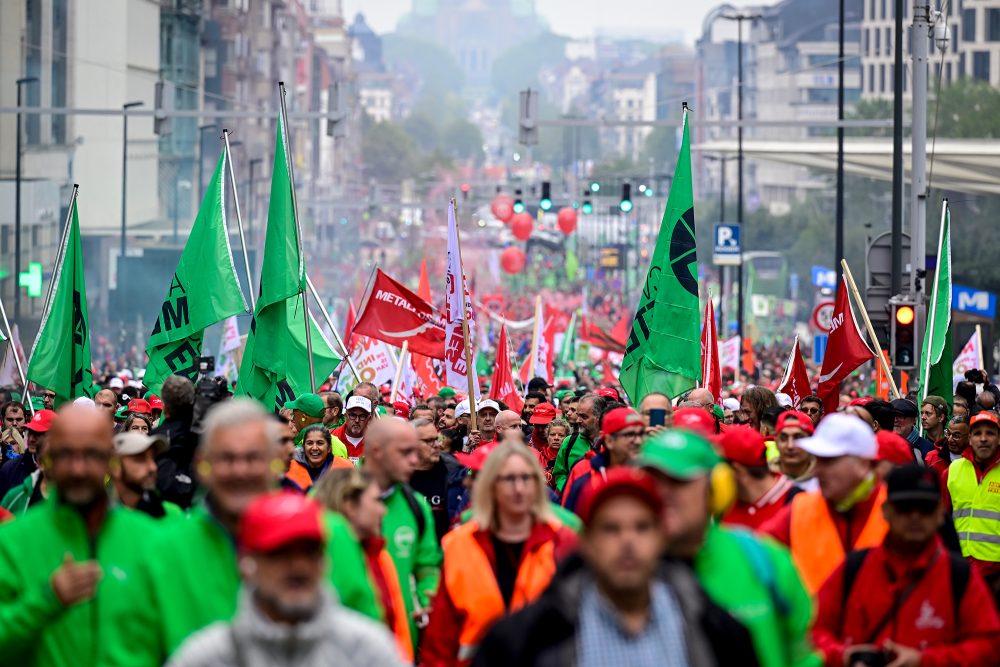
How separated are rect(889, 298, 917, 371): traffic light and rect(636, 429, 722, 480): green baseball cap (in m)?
13.6

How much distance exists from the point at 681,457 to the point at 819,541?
1.85 m

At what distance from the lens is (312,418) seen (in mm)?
12641

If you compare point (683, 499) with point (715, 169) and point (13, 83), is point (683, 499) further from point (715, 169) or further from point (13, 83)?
point (715, 169)

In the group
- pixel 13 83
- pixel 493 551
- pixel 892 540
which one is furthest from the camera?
pixel 13 83

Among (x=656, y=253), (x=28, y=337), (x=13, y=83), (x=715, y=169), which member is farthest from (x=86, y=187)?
(x=715, y=169)

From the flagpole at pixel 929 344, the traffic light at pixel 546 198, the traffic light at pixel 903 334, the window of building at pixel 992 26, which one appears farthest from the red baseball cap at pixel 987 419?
the window of building at pixel 992 26

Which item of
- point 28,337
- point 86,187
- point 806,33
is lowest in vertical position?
point 28,337

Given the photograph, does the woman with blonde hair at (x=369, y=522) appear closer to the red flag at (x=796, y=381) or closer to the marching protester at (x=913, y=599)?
the marching protester at (x=913, y=599)

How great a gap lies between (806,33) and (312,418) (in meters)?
127

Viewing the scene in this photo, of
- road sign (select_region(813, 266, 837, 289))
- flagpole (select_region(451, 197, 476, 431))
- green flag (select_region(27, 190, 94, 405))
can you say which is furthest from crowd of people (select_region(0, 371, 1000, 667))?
road sign (select_region(813, 266, 837, 289))

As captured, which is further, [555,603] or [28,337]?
[28,337]

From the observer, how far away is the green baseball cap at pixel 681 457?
532 centimetres

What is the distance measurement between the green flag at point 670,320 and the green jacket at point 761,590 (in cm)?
1017

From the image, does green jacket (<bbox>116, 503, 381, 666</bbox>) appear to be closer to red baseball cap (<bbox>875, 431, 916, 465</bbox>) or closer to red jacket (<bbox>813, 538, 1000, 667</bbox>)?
red jacket (<bbox>813, 538, 1000, 667</bbox>)
